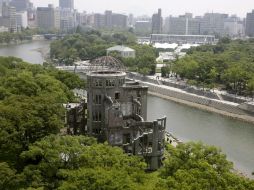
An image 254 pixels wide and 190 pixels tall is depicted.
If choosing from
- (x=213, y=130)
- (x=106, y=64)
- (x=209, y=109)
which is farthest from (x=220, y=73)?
(x=106, y=64)

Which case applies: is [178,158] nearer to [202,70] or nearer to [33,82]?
[33,82]

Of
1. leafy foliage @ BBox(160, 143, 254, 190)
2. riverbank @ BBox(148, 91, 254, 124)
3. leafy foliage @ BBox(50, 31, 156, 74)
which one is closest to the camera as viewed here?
leafy foliage @ BBox(160, 143, 254, 190)

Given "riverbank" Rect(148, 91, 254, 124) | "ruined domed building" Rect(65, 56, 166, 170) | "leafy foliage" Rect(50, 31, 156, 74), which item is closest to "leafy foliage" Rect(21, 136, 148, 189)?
"ruined domed building" Rect(65, 56, 166, 170)

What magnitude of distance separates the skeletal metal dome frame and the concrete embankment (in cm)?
2474

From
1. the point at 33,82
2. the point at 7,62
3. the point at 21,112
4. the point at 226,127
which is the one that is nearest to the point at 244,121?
the point at 226,127

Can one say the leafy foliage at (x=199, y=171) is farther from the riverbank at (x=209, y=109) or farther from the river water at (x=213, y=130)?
the riverbank at (x=209, y=109)

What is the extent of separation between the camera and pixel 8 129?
34.3 metres

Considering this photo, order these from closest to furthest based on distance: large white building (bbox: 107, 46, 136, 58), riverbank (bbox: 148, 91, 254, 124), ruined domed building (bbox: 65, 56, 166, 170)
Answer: ruined domed building (bbox: 65, 56, 166, 170), riverbank (bbox: 148, 91, 254, 124), large white building (bbox: 107, 46, 136, 58)

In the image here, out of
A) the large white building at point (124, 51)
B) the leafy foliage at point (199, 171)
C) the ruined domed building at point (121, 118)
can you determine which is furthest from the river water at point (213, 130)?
the large white building at point (124, 51)

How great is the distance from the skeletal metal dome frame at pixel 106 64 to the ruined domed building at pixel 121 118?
0.11 m

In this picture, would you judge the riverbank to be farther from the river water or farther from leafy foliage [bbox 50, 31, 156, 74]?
leafy foliage [bbox 50, 31, 156, 74]

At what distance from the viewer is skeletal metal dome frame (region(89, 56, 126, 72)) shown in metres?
46.0

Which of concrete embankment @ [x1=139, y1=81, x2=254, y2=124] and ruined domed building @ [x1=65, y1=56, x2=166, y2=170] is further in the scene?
concrete embankment @ [x1=139, y1=81, x2=254, y2=124]

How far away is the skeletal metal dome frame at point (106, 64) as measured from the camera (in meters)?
46.0
